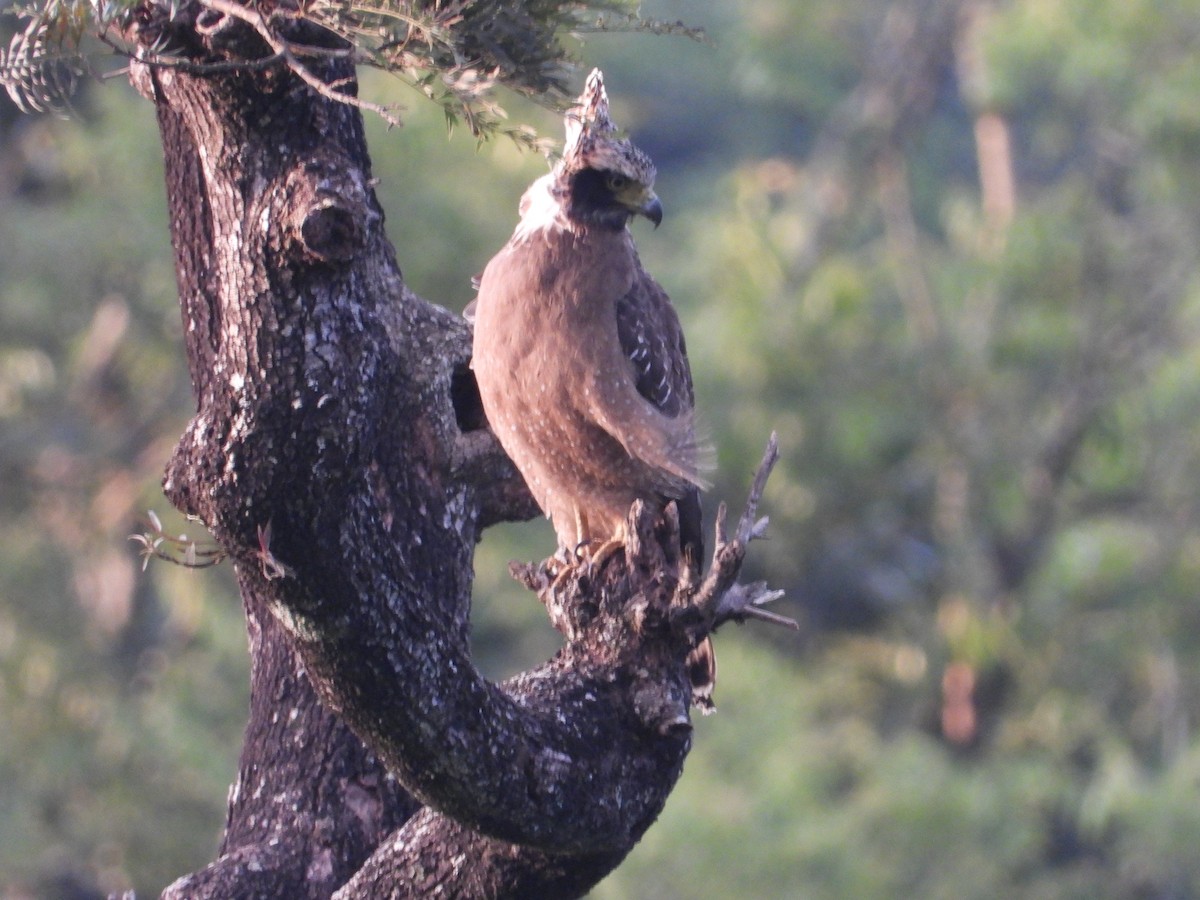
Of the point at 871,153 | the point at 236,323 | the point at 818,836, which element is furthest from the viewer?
the point at 871,153

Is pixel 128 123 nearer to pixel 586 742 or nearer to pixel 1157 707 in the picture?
pixel 1157 707

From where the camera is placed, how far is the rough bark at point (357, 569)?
2816 mm

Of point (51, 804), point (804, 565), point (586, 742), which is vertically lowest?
point (586, 742)

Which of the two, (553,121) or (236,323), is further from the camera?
(553,121)

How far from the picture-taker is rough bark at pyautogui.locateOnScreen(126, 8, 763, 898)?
9.24ft

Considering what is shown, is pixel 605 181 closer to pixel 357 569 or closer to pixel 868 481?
pixel 357 569

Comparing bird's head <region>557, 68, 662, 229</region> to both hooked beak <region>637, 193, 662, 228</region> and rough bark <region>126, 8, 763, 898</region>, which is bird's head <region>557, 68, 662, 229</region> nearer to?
hooked beak <region>637, 193, 662, 228</region>

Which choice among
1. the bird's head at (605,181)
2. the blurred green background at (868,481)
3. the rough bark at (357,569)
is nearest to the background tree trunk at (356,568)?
the rough bark at (357,569)

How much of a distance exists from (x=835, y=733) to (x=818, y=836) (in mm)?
2766

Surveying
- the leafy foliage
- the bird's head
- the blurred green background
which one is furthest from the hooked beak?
the blurred green background

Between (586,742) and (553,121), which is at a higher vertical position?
(553,121)

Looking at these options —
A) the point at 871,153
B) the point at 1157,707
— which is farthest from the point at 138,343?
the point at 1157,707

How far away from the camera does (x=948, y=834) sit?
1295cm

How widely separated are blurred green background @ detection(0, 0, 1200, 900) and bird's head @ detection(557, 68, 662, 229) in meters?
7.82
